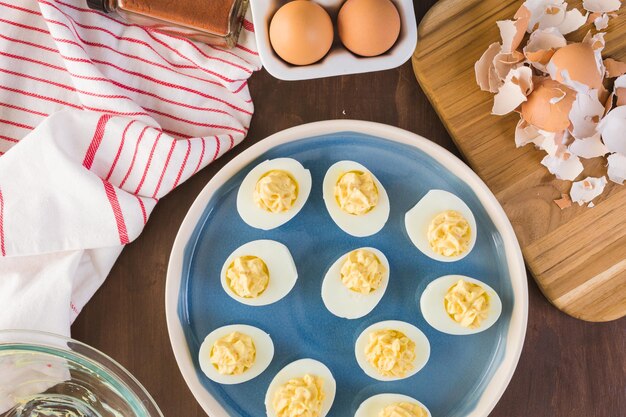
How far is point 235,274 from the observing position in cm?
124

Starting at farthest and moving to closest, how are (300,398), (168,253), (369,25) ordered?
1. (168,253)
2. (300,398)
3. (369,25)

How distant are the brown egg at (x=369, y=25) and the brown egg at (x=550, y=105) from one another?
0.26 meters

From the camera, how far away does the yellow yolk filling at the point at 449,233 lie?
1.23 m

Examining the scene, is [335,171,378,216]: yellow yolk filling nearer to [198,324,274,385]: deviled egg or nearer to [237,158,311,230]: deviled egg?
[237,158,311,230]: deviled egg

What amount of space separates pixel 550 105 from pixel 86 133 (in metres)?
0.79

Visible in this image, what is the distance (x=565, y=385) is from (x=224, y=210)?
71 centimetres

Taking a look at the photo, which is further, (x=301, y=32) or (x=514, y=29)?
(x=514, y=29)

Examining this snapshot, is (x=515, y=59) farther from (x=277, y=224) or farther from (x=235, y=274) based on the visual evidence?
(x=235, y=274)

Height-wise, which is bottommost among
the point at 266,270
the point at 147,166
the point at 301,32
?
the point at 266,270

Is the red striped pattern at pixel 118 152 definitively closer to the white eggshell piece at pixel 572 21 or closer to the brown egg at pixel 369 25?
the brown egg at pixel 369 25

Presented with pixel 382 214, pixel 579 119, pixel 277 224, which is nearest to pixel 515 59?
pixel 579 119

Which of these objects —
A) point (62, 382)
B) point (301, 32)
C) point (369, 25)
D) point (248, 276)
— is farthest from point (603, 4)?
point (62, 382)

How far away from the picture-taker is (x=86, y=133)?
1251 mm

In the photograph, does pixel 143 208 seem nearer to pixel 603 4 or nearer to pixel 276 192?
pixel 276 192
